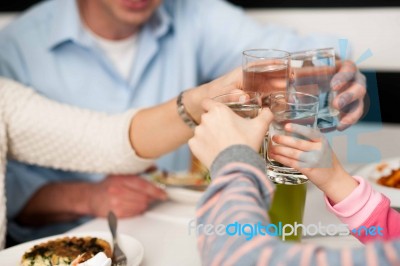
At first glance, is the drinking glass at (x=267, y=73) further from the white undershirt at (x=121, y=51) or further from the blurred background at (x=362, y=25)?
the white undershirt at (x=121, y=51)

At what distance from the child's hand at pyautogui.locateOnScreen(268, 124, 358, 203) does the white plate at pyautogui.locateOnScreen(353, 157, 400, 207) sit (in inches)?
5.8

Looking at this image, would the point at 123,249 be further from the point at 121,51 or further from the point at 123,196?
the point at 121,51

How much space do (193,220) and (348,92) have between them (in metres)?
0.31

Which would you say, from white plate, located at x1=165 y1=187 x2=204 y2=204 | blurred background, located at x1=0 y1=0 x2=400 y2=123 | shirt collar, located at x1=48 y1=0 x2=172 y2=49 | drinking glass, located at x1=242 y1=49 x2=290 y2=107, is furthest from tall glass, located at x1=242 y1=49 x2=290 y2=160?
shirt collar, located at x1=48 y1=0 x2=172 y2=49

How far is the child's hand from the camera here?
0.65 m

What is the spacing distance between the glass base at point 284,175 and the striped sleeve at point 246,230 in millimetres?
145

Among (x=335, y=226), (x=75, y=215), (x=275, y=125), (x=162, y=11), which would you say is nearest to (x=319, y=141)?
(x=275, y=125)

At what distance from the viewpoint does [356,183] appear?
717mm

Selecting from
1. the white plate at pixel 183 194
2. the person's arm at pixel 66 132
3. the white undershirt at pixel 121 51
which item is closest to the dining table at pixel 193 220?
the white plate at pixel 183 194

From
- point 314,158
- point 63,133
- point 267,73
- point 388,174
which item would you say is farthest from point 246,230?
point 63,133

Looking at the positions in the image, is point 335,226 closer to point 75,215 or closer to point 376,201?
point 376,201

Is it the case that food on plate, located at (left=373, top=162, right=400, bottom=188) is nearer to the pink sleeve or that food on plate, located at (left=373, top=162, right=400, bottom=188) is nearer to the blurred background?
the blurred background

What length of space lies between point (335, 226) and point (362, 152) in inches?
4.1

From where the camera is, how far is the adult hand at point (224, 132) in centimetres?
58
